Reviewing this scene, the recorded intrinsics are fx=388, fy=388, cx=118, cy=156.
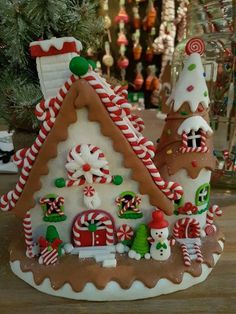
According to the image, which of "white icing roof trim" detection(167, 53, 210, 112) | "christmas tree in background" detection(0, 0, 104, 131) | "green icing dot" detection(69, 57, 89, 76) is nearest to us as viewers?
"green icing dot" detection(69, 57, 89, 76)

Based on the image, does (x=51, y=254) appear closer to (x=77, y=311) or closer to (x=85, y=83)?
(x=77, y=311)

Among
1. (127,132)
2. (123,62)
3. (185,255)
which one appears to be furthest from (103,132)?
(123,62)

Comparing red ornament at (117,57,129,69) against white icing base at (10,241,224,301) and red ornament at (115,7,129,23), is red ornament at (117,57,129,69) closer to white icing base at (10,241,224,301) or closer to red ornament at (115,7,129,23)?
red ornament at (115,7,129,23)

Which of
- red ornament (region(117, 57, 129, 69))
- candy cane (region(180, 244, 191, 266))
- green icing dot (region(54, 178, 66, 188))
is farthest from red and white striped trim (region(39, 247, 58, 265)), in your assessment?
red ornament (region(117, 57, 129, 69))

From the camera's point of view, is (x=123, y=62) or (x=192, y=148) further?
(x=123, y=62)

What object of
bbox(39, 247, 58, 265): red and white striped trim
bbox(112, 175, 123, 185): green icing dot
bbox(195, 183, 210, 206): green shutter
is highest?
bbox(112, 175, 123, 185): green icing dot

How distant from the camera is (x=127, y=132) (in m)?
0.59

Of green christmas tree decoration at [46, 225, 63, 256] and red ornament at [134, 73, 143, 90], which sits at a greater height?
green christmas tree decoration at [46, 225, 63, 256]

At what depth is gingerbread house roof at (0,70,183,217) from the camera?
0.57m

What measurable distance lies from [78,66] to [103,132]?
104 millimetres

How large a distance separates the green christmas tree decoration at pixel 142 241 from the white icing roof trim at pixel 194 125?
174mm

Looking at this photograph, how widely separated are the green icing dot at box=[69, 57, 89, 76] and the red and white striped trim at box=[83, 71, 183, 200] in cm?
1

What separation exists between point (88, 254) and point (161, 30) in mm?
2051

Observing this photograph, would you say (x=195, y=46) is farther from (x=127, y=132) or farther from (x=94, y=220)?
(x=94, y=220)
